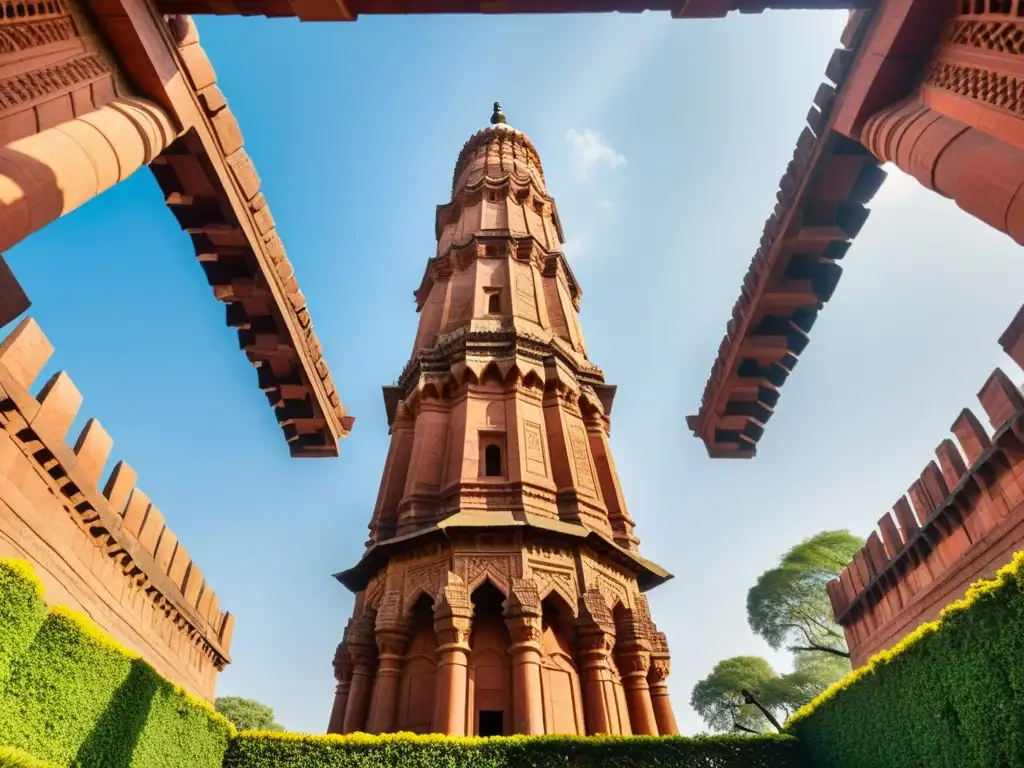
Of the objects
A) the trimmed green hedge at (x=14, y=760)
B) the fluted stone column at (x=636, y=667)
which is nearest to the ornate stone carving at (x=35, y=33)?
the trimmed green hedge at (x=14, y=760)

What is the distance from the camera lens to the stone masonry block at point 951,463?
452 inches

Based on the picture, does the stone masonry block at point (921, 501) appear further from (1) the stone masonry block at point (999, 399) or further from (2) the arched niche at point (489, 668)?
(2) the arched niche at point (489, 668)

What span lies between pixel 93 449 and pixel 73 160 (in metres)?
5.53

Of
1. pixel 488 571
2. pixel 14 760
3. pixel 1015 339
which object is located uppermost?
pixel 488 571

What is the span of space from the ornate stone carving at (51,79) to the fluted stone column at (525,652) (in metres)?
10.8

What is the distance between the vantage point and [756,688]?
1364 inches

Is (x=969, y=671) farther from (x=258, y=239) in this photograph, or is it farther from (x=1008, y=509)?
(x=258, y=239)

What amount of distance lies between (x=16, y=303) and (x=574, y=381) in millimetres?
16547

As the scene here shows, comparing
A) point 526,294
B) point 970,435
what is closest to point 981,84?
point 970,435

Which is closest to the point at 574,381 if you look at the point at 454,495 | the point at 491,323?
the point at 491,323

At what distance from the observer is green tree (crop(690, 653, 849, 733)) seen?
109ft

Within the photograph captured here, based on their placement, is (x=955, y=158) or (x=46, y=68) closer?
(x=955, y=158)

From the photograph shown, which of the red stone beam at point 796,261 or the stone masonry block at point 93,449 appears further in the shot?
the stone masonry block at point 93,449

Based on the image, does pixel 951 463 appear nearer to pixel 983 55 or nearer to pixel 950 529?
pixel 950 529
